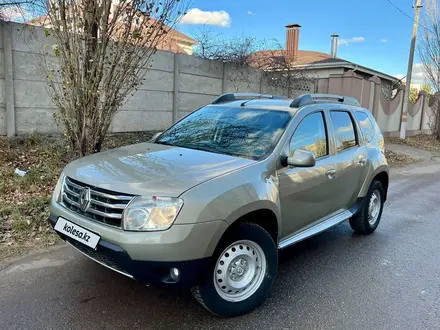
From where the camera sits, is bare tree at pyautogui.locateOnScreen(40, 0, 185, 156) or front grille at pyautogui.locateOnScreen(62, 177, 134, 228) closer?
front grille at pyautogui.locateOnScreen(62, 177, 134, 228)

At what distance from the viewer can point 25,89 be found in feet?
23.7

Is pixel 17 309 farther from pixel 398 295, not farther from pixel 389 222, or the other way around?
pixel 389 222

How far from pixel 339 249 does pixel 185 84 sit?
6760mm

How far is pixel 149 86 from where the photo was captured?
9.25 meters

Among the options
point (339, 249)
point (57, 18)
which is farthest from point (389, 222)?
point (57, 18)

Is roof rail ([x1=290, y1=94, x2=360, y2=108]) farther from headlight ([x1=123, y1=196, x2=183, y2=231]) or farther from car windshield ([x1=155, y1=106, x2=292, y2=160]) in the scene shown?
headlight ([x1=123, y1=196, x2=183, y2=231])

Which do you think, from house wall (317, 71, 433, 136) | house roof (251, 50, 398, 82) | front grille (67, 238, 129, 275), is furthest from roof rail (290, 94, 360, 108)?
house wall (317, 71, 433, 136)

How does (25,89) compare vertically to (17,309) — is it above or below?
above

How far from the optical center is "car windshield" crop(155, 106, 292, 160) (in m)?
3.56

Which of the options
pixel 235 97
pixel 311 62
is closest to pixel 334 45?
pixel 311 62

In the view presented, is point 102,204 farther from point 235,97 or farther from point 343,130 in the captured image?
point 343,130

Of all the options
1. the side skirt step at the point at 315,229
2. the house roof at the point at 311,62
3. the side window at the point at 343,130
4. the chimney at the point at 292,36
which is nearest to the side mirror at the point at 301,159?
the side skirt step at the point at 315,229

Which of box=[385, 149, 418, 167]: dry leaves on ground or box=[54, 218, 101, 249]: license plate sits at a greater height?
box=[54, 218, 101, 249]: license plate

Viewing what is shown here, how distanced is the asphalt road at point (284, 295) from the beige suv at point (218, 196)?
0.34m
